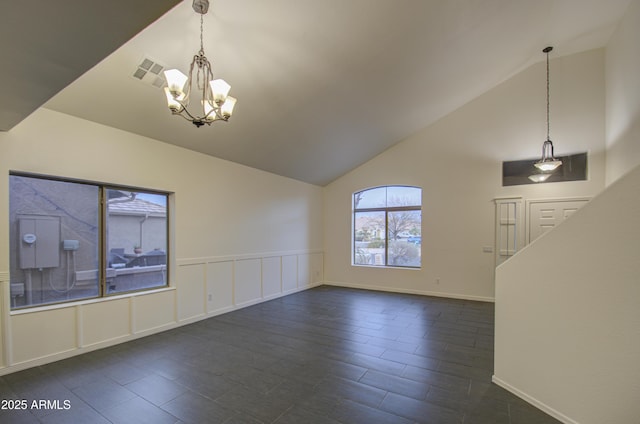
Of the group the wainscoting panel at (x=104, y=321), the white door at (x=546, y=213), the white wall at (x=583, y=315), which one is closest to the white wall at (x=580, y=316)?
→ the white wall at (x=583, y=315)

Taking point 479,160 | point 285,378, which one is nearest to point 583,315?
point 285,378

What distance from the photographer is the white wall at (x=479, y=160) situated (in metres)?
5.25

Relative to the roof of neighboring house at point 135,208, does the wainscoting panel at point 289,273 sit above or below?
below

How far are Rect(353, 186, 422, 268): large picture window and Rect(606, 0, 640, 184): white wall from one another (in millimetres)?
3296

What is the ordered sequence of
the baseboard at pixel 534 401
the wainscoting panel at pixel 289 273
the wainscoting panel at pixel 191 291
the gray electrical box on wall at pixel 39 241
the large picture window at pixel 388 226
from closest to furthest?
the baseboard at pixel 534 401 < the gray electrical box on wall at pixel 39 241 < the wainscoting panel at pixel 191 291 < the wainscoting panel at pixel 289 273 < the large picture window at pixel 388 226

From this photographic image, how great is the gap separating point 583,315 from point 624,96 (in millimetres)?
4341

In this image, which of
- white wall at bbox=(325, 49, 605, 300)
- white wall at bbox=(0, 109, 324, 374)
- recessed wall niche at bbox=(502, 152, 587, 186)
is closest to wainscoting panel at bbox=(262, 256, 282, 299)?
white wall at bbox=(0, 109, 324, 374)

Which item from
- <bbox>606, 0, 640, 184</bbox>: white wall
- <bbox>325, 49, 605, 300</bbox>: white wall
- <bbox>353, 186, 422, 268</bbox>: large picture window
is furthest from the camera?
<bbox>353, 186, 422, 268</bbox>: large picture window

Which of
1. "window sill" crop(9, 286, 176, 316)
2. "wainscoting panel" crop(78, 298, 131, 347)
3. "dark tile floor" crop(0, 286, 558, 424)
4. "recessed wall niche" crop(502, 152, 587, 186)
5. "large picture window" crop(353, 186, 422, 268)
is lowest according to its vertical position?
"dark tile floor" crop(0, 286, 558, 424)

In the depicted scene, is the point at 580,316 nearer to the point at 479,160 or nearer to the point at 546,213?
the point at 546,213

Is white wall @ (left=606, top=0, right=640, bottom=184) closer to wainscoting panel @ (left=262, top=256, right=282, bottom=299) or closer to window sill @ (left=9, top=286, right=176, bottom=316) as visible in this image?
wainscoting panel @ (left=262, top=256, right=282, bottom=299)

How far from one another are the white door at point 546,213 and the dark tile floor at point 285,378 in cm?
239

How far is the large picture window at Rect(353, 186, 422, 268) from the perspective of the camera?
22.2 ft

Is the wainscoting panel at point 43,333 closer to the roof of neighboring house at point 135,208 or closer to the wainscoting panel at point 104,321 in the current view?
the wainscoting panel at point 104,321
